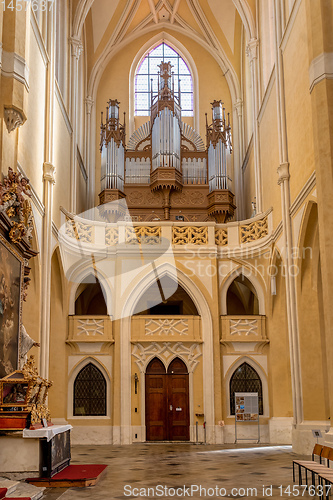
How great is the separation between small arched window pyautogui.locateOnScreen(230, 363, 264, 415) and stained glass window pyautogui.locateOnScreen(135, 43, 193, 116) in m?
11.3

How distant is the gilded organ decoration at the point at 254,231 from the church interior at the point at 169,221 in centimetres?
6

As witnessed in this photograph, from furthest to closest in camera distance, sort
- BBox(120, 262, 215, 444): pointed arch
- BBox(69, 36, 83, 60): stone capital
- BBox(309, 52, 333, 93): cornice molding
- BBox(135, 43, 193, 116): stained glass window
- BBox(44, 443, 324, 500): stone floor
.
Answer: BBox(135, 43, 193, 116): stained glass window < BBox(69, 36, 83, 60): stone capital < BBox(120, 262, 215, 444): pointed arch < BBox(309, 52, 333, 93): cornice molding < BBox(44, 443, 324, 500): stone floor

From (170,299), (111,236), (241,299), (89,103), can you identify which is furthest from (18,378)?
(89,103)

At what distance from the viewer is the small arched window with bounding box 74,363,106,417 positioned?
18.6m

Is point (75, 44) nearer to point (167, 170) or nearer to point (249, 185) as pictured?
point (167, 170)

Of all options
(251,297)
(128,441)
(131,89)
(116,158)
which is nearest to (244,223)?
(251,297)

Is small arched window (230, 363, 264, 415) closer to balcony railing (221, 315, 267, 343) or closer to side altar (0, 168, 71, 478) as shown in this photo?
balcony railing (221, 315, 267, 343)

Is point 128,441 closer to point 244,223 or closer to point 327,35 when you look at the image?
point 244,223

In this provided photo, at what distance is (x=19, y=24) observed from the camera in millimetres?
11609

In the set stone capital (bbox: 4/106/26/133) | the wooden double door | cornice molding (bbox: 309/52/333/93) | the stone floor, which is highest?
cornice molding (bbox: 309/52/333/93)

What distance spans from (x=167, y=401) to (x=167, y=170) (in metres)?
7.92

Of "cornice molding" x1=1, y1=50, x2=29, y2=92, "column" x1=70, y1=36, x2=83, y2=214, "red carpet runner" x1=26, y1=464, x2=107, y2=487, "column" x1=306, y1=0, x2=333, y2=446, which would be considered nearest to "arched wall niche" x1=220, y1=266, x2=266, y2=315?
"column" x1=70, y1=36, x2=83, y2=214

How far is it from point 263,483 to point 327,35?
8496 mm

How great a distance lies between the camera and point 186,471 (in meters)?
11.4
